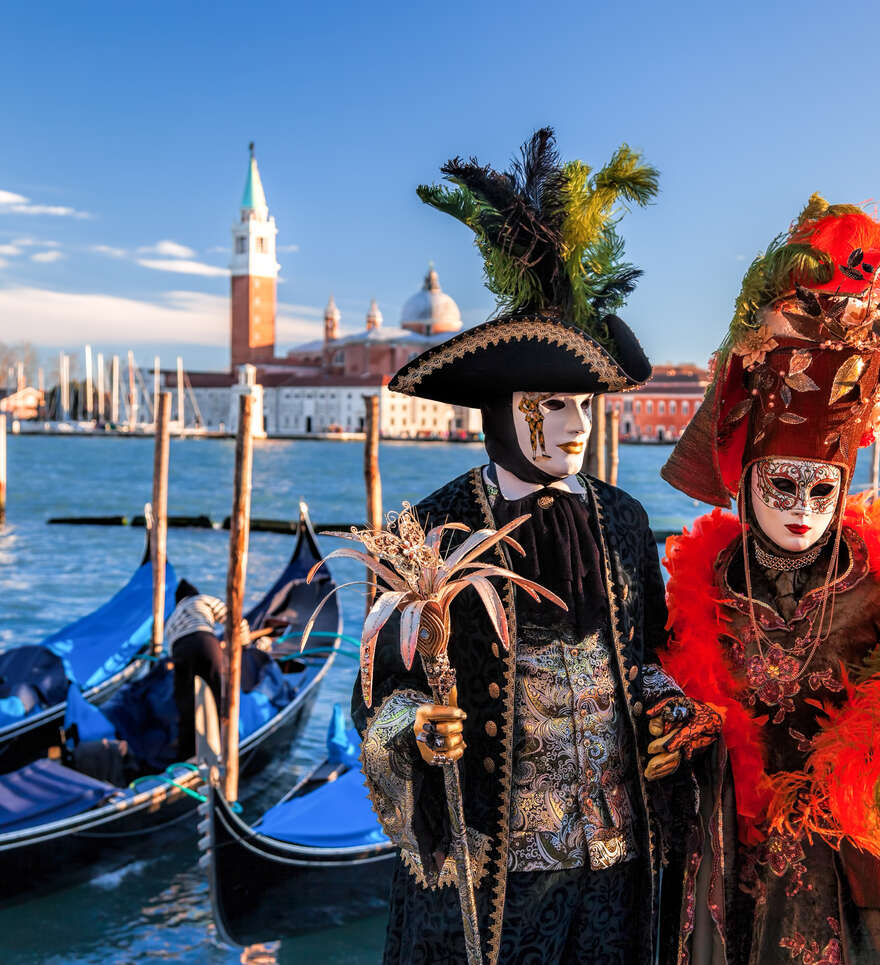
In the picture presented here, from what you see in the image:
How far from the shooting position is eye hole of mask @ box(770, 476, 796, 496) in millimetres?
1859

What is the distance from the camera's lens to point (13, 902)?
4.55m

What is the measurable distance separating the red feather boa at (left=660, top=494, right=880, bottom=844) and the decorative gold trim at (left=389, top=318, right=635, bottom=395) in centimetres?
42

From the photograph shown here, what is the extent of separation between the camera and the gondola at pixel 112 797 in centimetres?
441

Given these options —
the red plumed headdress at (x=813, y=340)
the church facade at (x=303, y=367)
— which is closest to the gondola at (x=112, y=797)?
the red plumed headdress at (x=813, y=340)

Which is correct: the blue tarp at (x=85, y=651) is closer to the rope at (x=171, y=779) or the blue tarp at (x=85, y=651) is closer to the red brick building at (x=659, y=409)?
the rope at (x=171, y=779)

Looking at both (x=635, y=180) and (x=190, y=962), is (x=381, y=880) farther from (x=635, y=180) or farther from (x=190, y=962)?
(x=635, y=180)

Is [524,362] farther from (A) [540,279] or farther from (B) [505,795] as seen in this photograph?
(B) [505,795]

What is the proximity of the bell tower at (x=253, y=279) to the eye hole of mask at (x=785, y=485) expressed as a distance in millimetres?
74433

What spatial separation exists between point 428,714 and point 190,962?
3.55 metres

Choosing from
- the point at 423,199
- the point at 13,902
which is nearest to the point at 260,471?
the point at 13,902

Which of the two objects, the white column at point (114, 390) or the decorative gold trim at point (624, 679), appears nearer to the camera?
the decorative gold trim at point (624, 679)

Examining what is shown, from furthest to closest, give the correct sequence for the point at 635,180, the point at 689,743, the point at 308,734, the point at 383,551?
the point at 308,734, the point at 635,180, the point at 689,743, the point at 383,551

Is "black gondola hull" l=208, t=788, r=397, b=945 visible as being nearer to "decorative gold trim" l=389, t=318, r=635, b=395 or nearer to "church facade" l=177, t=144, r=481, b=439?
"decorative gold trim" l=389, t=318, r=635, b=395

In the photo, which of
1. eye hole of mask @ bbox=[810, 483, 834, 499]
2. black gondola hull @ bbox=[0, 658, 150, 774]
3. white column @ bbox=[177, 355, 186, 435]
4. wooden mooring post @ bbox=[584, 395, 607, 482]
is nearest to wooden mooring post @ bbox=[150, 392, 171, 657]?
black gondola hull @ bbox=[0, 658, 150, 774]
